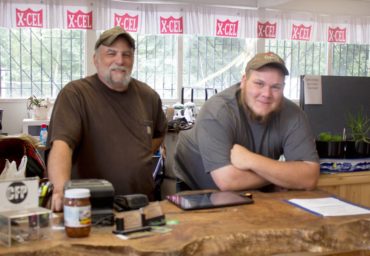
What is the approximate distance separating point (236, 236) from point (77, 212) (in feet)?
1.52

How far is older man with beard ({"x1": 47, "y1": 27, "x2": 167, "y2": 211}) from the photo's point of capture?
202 cm

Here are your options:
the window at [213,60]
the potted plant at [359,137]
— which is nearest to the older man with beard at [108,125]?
the potted plant at [359,137]

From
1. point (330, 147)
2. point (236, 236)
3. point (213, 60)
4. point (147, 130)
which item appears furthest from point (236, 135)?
point (213, 60)

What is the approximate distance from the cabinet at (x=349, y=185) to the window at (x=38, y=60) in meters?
5.13

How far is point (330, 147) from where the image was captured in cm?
251

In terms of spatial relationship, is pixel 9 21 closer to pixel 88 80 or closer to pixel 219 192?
pixel 88 80

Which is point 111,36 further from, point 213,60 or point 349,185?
point 213,60

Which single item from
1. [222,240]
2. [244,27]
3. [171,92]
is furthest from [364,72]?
[222,240]

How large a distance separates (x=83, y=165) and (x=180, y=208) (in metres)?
0.64

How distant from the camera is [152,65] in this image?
23.9ft

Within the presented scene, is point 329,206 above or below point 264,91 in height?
below

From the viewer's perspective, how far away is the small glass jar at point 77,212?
1.25 meters

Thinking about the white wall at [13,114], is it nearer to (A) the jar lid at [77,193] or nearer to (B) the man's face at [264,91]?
(B) the man's face at [264,91]

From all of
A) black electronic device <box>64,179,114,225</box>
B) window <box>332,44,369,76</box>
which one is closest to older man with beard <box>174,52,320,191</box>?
black electronic device <box>64,179,114,225</box>
